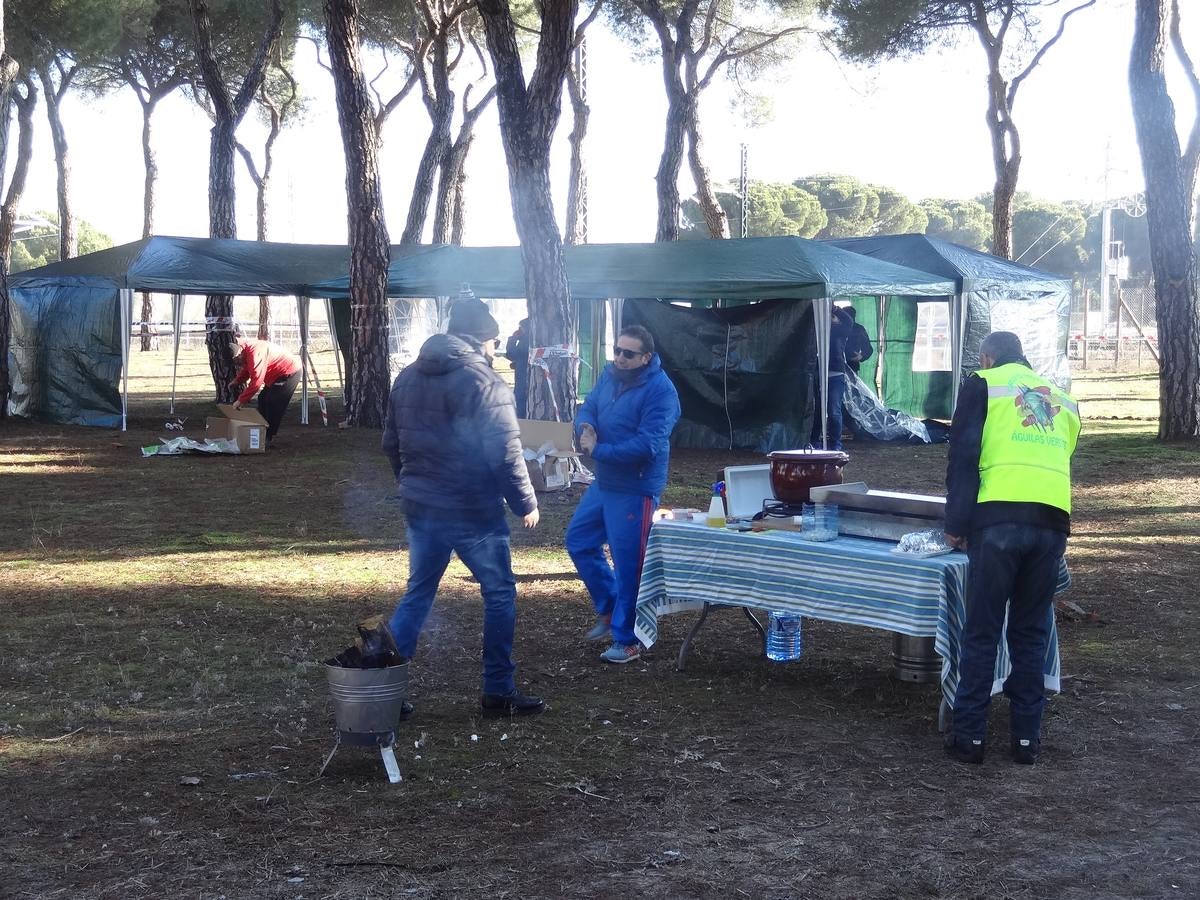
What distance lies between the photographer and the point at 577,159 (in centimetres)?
2695

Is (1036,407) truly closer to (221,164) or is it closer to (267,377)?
(267,377)

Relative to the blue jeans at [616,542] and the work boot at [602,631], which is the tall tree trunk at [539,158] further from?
the blue jeans at [616,542]

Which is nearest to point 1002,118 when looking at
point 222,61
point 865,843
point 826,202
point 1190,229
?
point 1190,229

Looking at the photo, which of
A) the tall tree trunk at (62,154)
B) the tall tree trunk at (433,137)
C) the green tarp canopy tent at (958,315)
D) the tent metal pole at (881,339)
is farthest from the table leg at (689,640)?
the tall tree trunk at (62,154)

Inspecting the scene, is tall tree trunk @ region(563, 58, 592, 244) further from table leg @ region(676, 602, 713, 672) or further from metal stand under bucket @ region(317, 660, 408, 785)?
metal stand under bucket @ region(317, 660, 408, 785)

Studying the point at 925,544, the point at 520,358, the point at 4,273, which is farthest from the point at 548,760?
the point at 4,273

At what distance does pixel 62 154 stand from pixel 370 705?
107 ft

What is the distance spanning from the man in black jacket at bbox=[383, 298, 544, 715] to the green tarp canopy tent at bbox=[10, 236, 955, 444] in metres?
9.57

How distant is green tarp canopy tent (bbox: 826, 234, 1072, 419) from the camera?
17.2 meters

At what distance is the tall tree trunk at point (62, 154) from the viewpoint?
30.7 m

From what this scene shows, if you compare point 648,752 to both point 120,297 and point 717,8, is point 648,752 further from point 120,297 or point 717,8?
point 717,8

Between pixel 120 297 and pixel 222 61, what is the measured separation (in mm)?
14265

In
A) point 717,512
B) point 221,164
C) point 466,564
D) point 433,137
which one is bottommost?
point 466,564

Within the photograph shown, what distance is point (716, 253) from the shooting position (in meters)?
15.9
